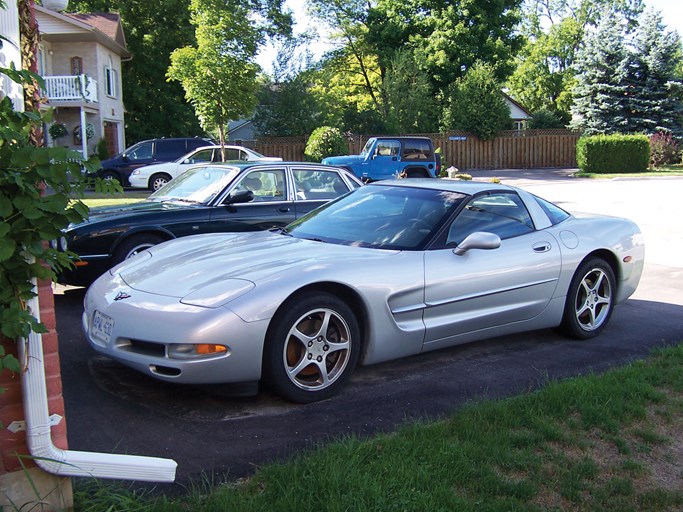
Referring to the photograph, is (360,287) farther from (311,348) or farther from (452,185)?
(452,185)

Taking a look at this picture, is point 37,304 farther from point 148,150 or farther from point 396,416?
point 148,150

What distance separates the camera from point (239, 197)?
A: 7.55 metres

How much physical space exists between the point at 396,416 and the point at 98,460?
6.38 feet

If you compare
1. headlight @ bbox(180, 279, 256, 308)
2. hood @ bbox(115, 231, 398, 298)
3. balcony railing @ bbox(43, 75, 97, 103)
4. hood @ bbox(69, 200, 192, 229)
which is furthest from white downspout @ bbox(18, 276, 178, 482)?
balcony railing @ bbox(43, 75, 97, 103)

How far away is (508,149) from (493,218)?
34.8 m

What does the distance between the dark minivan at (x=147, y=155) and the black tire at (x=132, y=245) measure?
52.7 ft

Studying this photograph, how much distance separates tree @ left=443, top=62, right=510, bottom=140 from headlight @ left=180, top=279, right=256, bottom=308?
34847mm

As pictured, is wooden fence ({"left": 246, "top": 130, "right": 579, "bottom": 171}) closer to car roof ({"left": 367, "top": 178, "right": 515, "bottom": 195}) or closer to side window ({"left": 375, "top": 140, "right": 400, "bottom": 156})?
side window ({"left": 375, "top": 140, "right": 400, "bottom": 156})

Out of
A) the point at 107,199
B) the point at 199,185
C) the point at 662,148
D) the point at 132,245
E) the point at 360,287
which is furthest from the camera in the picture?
the point at 662,148

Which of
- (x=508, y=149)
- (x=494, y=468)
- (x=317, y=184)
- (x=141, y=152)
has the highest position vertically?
(x=508, y=149)

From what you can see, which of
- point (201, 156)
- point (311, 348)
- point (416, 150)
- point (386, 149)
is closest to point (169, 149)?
point (201, 156)

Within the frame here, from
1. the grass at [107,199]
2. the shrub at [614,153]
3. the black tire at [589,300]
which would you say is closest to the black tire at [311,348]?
the black tire at [589,300]

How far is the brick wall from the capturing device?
2.40 metres

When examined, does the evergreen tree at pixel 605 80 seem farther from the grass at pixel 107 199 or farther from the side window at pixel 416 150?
the grass at pixel 107 199
